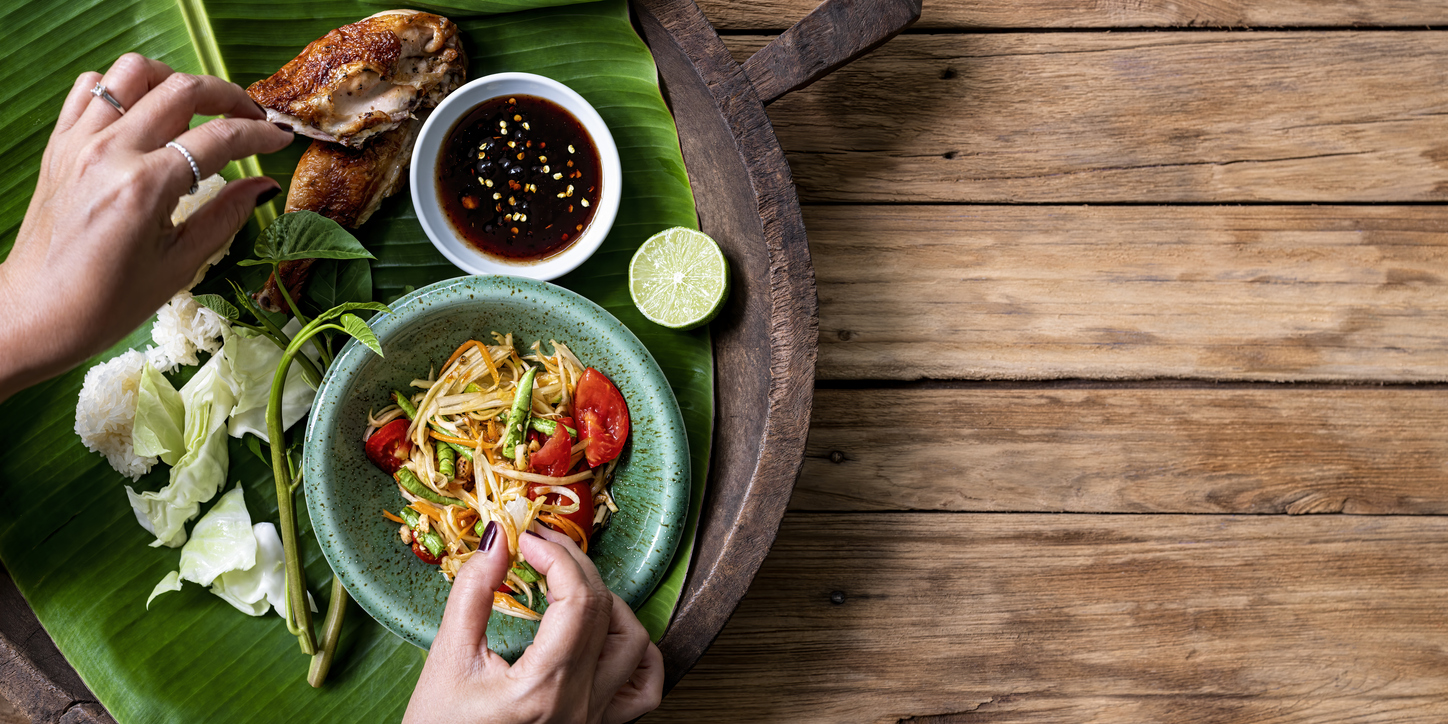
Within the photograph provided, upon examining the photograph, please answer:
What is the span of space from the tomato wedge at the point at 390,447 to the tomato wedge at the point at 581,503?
424 millimetres

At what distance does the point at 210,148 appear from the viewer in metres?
1.69

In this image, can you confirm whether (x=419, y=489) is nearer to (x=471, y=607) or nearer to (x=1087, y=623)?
(x=471, y=607)

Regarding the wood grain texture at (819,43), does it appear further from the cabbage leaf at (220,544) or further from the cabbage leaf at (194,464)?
the cabbage leaf at (220,544)

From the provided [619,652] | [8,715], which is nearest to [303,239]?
[619,652]

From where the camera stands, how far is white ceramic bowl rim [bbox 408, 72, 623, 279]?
2.31 m

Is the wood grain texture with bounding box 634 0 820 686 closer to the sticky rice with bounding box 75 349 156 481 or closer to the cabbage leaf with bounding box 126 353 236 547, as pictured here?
the cabbage leaf with bounding box 126 353 236 547

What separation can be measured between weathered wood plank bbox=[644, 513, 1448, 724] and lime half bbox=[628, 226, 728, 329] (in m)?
1.01

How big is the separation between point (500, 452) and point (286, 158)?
115 cm

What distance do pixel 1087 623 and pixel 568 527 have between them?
206 centimetres

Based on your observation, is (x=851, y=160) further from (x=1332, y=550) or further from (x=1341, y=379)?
(x=1332, y=550)

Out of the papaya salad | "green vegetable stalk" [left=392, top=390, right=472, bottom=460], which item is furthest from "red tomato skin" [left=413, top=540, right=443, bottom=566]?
"green vegetable stalk" [left=392, top=390, right=472, bottom=460]

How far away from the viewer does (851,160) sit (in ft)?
9.25

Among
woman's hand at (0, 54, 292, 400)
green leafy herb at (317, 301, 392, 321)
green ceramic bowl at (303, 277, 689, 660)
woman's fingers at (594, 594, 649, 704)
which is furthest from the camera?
green ceramic bowl at (303, 277, 689, 660)

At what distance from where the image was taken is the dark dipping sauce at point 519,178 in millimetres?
2404
